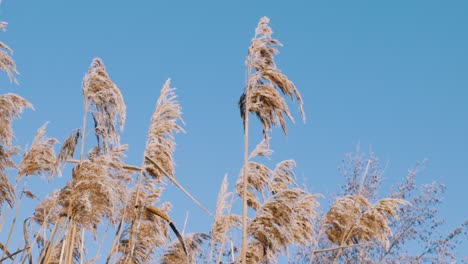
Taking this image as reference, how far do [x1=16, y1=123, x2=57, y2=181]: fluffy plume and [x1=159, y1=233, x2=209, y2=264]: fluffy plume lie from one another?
4.15ft

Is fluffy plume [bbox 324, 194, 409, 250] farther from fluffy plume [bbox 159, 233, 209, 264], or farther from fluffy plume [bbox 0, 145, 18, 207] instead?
fluffy plume [bbox 0, 145, 18, 207]

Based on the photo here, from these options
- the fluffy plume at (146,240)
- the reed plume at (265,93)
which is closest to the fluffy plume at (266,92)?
the reed plume at (265,93)

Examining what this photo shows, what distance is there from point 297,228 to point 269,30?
163 cm

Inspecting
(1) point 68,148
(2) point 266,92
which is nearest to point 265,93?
(2) point 266,92

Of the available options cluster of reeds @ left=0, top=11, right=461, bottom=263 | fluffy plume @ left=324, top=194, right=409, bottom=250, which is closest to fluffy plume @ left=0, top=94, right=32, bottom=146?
cluster of reeds @ left=0, top=11, right=461, bottom=263

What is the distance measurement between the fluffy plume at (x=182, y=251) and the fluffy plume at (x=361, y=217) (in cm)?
117

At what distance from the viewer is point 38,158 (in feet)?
20.5

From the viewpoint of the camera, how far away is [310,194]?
602 centimetres

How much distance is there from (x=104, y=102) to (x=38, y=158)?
51.3 inches

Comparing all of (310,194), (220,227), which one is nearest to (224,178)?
(220,227)

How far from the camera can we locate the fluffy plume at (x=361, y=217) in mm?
6426

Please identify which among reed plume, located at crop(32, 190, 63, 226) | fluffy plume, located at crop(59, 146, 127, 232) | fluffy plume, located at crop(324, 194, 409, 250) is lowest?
fluffy plume, located at crop(59, 146, 127, 232)

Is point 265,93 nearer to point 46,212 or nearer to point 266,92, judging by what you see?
point 266,92

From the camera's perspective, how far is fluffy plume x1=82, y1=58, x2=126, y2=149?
204 inches
